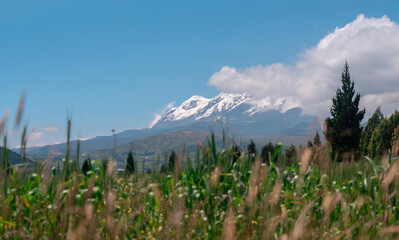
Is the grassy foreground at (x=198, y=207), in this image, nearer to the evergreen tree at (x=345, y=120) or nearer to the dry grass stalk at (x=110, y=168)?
the dry grass stalk at (x=110, y=168)

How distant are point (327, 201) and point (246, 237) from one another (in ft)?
3.36

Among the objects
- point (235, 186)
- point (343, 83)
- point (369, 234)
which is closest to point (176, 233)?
point (235, 186)

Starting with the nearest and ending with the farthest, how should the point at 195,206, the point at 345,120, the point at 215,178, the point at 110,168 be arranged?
the point at 110,168 < the point at 195,206 < the point at 215,178 < the point at 345,120

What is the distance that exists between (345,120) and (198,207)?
53009 millimetres

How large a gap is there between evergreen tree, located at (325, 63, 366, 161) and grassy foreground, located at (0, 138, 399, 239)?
45.5 metres

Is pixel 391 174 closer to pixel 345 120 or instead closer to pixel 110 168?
pixel 110 168

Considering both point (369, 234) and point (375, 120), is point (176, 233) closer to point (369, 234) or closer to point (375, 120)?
point (369, 234)

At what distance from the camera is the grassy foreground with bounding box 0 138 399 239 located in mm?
3787

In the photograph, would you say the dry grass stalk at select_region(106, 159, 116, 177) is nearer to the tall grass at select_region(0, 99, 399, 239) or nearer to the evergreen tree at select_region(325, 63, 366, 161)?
the tall grass at select_region(0, 99, 399, 239)

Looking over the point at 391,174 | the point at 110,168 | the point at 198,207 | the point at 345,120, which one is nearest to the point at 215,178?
the point at 198,207

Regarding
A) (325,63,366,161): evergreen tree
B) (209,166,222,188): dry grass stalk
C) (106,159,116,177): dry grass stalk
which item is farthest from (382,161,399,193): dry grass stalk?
(325,63,366,161): evergreen tree

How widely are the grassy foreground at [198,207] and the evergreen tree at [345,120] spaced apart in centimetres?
4548

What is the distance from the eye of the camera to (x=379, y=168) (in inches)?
202

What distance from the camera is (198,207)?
4.37m
